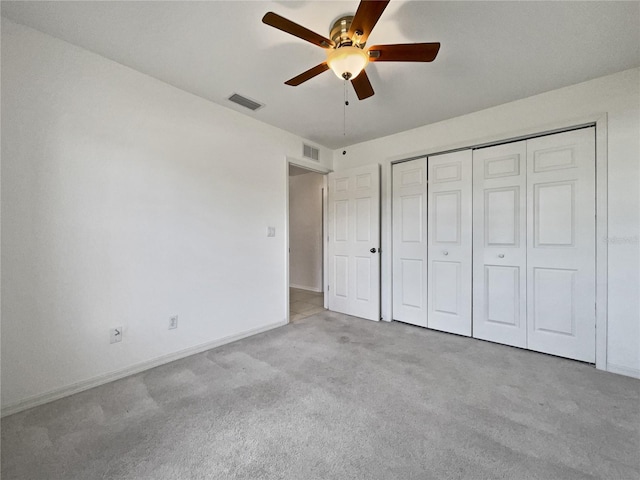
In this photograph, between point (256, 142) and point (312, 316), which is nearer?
point (256, 142)

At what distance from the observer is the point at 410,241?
3393 mm

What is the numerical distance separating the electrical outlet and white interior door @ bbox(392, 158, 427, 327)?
9.51ft

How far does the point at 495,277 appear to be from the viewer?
282cm

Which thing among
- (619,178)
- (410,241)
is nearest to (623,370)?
(619,178)

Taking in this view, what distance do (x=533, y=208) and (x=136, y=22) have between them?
347cm

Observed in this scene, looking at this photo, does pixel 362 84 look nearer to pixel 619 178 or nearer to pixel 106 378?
pixel 619 178

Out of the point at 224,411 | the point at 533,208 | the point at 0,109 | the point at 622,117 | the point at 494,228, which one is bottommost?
the point at 224,411

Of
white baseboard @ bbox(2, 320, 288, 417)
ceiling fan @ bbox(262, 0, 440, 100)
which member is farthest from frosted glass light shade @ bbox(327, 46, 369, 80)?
white baseboard @ bbox(2, 320, 288, 417)

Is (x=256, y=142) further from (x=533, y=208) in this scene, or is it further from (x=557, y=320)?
(x=557, y=320)

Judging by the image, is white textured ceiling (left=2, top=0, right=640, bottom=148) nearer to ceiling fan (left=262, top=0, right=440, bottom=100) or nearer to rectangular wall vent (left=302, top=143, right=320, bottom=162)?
ceiling fan (left=262, top=0, right=440, bottom=100)

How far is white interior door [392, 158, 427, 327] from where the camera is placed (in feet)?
10.8

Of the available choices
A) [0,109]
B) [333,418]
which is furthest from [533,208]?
[0,109]

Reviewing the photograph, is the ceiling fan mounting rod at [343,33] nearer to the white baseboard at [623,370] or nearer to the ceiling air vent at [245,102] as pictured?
the ceiling air vent at [245,102]

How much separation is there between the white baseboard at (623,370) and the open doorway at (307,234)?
12.6 feet
